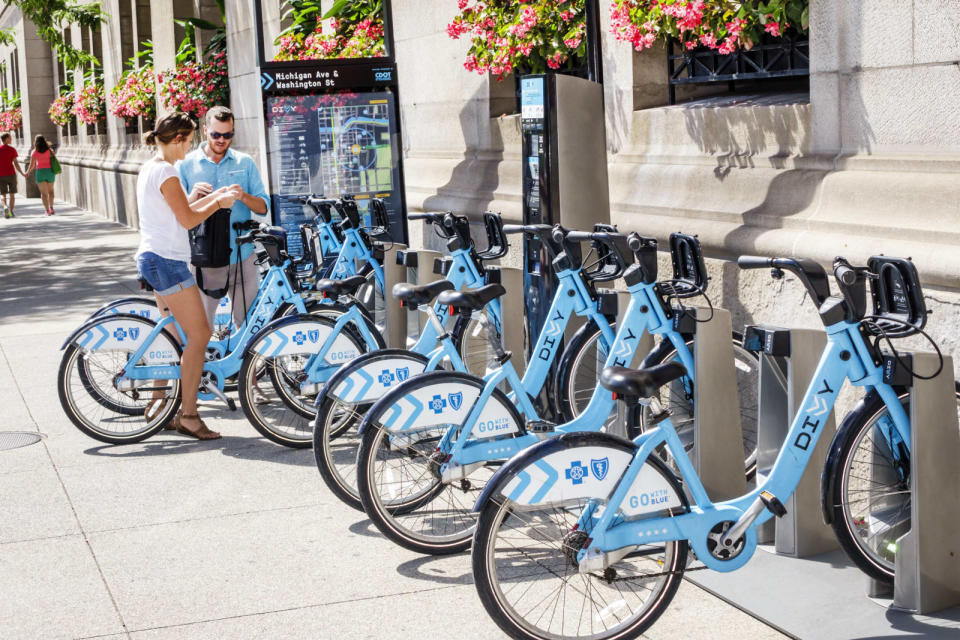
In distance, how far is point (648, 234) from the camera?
714 centimetres

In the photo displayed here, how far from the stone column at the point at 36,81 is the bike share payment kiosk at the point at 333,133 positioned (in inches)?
1226

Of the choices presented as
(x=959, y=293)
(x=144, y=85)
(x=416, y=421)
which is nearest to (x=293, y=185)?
(x=416, y=421)

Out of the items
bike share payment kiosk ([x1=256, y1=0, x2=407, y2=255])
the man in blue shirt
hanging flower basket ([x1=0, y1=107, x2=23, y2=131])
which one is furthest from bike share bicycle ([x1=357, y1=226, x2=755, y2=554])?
hanging flower basket ([x1=0, y1=107, x2=23, y2=131])

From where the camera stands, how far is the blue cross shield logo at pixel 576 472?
12.6 feet

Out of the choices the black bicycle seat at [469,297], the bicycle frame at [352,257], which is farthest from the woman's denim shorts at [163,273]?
the black bicycle seat at [469,297]

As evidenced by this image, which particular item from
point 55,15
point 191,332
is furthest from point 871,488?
point 55,15

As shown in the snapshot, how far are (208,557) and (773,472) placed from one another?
7.75ft

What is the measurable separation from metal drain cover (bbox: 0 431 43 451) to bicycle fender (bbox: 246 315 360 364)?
1.76 meters

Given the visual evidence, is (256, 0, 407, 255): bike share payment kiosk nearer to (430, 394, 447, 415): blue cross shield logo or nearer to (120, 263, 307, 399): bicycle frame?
(120, 263, 307, 399): bicycle frame

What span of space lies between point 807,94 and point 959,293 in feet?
6.96

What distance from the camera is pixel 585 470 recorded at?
151 inches

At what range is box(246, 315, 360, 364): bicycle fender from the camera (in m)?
6.36

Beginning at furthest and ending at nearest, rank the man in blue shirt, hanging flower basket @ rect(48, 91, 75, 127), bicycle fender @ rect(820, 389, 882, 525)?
hanging flower basket @ rect(48, 91, 75, 127) < the man in blue shirt < bicycle fender @ rect(820, 389, 882, 525)

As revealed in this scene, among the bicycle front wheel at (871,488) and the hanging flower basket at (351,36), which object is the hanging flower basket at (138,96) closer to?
the hanging flower basket at (351,36)
